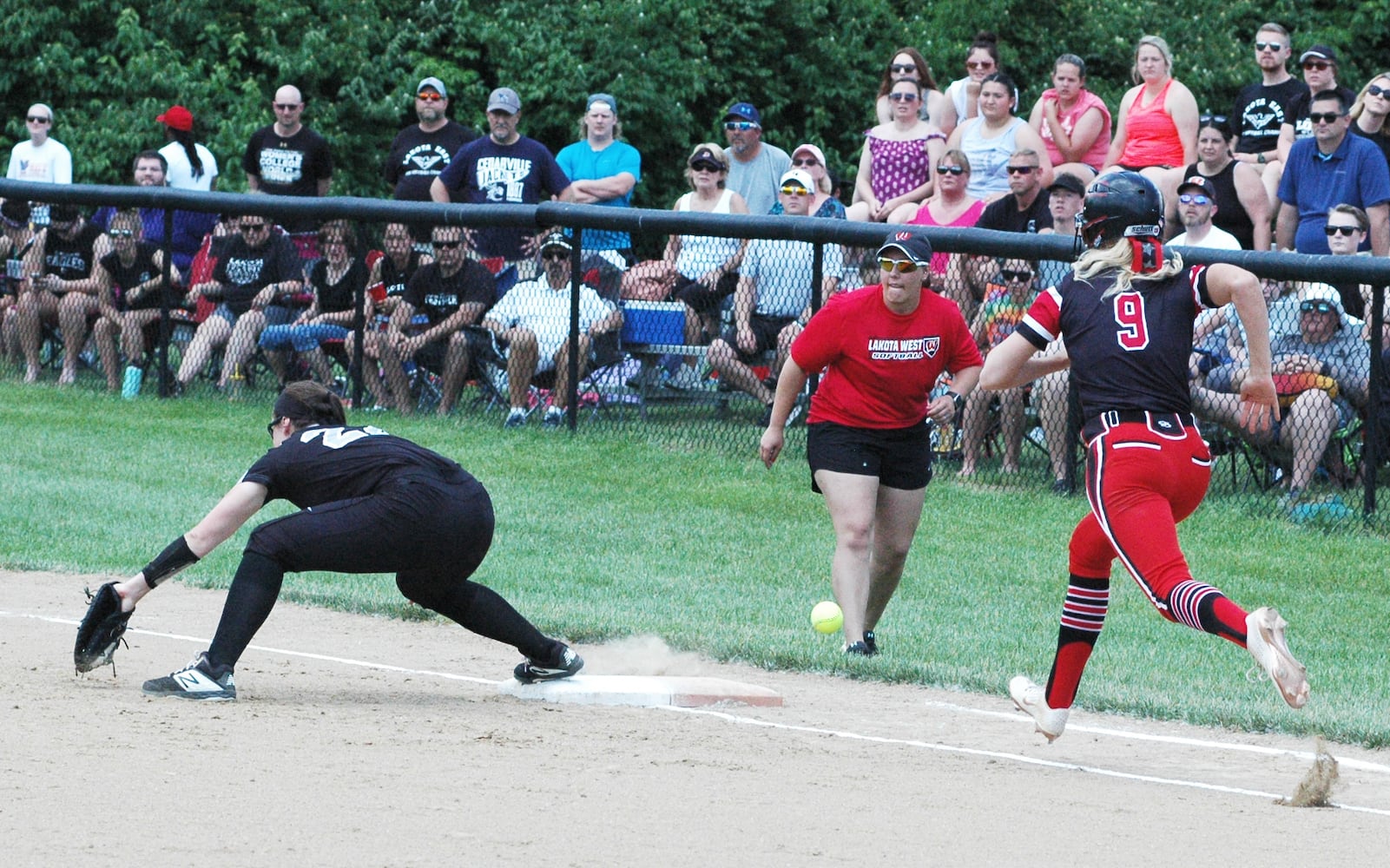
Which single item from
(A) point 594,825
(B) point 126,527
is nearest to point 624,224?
(B) point 126,527

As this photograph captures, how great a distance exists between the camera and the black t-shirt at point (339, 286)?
1395 cm

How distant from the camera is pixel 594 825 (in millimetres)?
5484

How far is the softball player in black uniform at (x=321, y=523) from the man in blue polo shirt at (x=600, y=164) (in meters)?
7.40

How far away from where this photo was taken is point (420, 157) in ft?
50.4

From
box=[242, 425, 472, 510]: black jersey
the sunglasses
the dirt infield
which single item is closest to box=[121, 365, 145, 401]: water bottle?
the dirt infield

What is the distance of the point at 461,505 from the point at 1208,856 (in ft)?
10.2

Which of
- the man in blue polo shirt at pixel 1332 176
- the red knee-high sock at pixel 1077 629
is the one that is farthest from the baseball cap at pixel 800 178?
the red knee-high sock at pixel 1077 629

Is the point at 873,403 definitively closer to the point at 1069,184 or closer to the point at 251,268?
the point at 1069,184

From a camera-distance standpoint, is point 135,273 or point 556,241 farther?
point 135,273

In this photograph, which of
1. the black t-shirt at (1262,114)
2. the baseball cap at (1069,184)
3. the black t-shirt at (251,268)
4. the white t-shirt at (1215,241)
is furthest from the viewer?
the black t-shirt at (251,268)

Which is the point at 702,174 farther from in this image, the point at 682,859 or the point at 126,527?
the point at 682,859

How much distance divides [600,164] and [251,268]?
109 inches

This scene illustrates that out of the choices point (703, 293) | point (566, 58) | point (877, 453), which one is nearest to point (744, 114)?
point (703, 293)

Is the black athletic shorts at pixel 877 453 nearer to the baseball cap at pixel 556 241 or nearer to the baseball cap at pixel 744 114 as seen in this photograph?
the baseball cap at pixel 556 241
